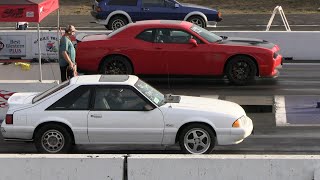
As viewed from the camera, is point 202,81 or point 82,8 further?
point 82,8

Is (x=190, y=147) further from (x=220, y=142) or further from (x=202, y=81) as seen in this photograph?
(x=202, y=81)

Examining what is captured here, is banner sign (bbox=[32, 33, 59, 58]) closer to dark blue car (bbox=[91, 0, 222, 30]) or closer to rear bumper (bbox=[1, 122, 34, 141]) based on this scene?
dark blue car (bbox=[91, 0, 222, 30])

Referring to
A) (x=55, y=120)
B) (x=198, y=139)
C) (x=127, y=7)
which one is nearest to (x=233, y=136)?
(x=198, y=139)

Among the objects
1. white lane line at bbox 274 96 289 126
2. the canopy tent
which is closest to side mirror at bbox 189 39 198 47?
white lane line at bbox 274 96 289 126

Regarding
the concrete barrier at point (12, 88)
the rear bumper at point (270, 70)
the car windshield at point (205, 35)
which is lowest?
the concrete barrier at point (12, 88)

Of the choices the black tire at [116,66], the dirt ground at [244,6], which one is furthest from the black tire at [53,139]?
the dirt ground at [244,6]

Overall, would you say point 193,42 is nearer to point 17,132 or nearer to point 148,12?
point 17,132

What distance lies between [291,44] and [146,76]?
5.57 meters

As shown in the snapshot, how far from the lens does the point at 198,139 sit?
9914 mm

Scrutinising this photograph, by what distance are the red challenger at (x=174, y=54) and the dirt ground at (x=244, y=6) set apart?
19.6 metres

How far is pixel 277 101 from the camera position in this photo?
14.0 meters

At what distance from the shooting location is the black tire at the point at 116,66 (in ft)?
50.7

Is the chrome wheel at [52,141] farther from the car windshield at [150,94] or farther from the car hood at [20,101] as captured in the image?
the car windshield at [150,94]
